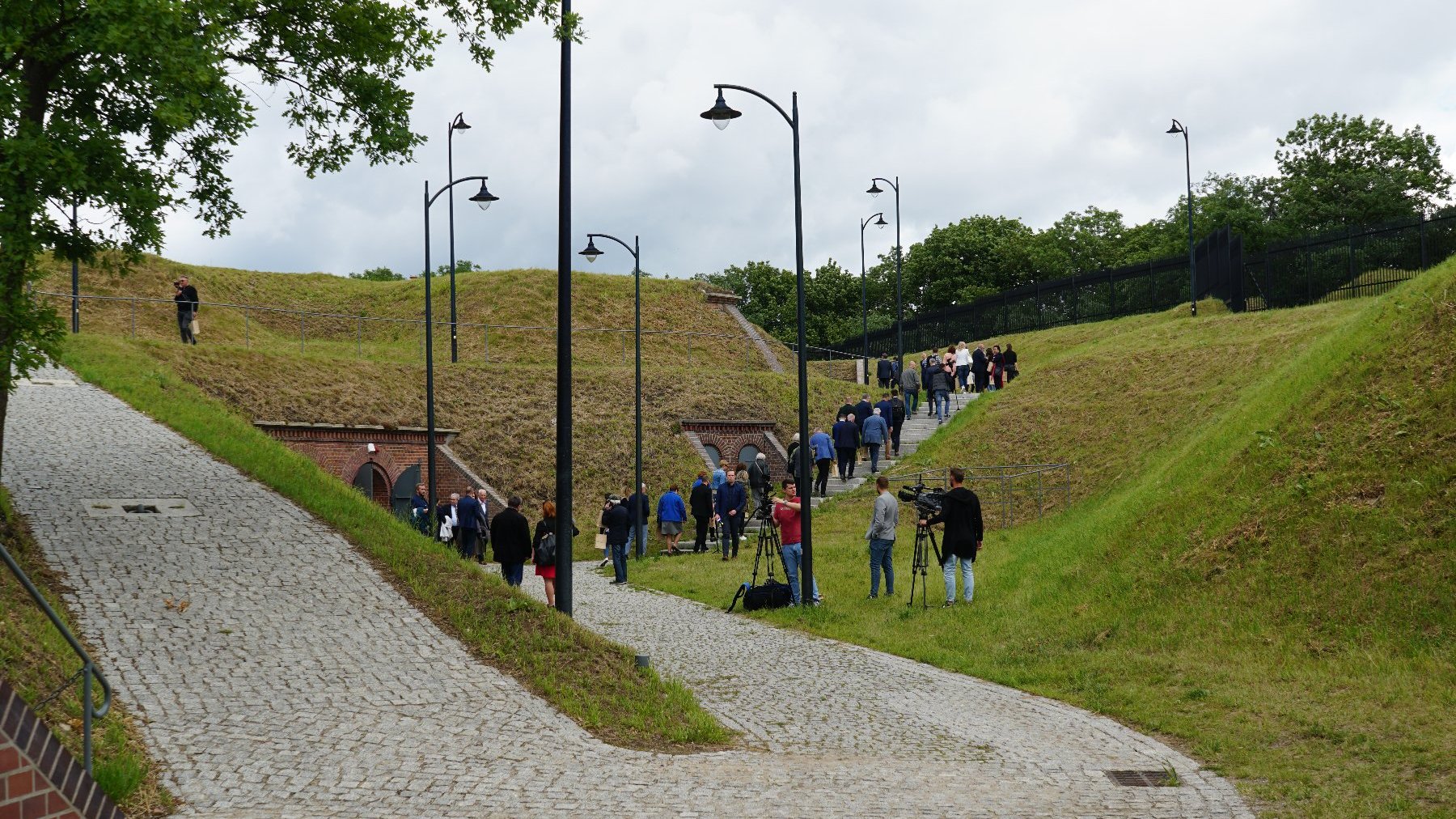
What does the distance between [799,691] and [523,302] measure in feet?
115

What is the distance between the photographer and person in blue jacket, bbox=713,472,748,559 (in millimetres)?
24016

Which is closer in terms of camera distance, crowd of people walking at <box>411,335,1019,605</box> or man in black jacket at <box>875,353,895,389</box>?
crowd of people walking at <box>411,335,1019,605</box>

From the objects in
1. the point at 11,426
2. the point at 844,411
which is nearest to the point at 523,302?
the point at 844,411

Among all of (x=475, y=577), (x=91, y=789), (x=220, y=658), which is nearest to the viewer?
(x=91, y=789)

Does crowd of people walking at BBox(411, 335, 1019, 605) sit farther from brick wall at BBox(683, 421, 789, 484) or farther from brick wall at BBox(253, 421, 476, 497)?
brick wall at BBox(253, 421, 476, 497)

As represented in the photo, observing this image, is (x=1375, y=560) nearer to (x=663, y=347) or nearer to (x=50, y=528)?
(x=50, y=528)

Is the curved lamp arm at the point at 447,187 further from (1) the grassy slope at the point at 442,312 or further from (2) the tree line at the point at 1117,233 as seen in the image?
(2) the tree line at the point at 1117,233

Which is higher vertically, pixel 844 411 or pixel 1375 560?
pixel 844 411

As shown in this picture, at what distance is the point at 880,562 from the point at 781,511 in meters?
1.58

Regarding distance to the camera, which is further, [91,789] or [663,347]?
[663,347]

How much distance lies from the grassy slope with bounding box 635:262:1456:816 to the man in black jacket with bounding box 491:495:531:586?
3418 millimetres

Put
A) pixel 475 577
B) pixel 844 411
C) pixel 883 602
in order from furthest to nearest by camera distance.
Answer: pixel 844 411, pixel 883 602, pixel 475 577

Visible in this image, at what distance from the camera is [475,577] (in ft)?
46.1

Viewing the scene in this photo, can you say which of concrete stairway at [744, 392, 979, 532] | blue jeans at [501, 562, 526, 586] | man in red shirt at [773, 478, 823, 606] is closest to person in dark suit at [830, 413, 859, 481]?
concrete stairway at [744, 392, 979, 532]
